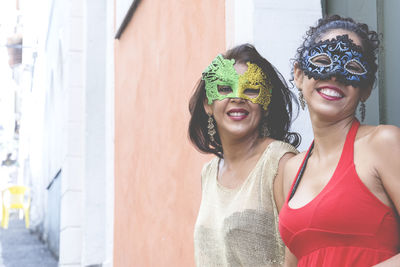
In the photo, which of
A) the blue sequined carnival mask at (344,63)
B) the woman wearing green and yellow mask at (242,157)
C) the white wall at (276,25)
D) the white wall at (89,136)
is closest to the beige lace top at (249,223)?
the woman wearing green and yellow mask at (242,157)

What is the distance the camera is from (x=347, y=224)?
1.87 metres

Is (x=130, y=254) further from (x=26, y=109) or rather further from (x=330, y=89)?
(x=26, y=109)

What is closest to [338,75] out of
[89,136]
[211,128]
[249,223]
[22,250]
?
[249,223]

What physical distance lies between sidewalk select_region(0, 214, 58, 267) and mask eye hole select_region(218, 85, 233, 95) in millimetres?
10516

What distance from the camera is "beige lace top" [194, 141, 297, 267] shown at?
2449mm

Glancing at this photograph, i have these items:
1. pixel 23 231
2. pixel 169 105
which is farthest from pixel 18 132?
pixel 169 105

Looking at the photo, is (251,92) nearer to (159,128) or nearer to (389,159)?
(389,159)

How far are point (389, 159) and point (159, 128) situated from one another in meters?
A: 3.81

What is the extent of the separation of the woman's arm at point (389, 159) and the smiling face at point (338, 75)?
0.65 feet

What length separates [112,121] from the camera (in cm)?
805

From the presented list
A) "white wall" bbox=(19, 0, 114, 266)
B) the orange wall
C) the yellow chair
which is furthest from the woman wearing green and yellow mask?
the yellow chair

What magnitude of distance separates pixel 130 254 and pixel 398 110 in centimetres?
448

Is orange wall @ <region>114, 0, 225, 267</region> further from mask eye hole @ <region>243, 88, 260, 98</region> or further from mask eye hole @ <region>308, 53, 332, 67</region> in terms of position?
mask eye hole @ <region>308, 53, 332, 67</region>

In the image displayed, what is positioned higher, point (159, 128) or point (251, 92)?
point (251, 92)
